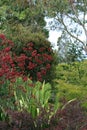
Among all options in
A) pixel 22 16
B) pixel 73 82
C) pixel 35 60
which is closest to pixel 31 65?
pixel 35 60

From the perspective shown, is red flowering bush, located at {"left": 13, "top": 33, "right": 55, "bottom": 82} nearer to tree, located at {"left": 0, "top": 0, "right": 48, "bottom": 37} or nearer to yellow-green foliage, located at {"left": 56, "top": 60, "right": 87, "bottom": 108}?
yellow-green foliage, located at {"left": 56, "top": 60, "right": 87, "bottom": 108}

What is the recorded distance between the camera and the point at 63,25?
70.5 ft

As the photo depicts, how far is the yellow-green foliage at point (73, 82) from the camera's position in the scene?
984 cm

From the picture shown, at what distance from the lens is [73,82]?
38.9 feet

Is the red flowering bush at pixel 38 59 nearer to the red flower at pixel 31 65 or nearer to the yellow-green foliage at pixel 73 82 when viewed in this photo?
the red flower at pixel 31 65

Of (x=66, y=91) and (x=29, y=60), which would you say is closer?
(x=66, y=91)

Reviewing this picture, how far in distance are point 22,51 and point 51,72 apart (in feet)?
3.73

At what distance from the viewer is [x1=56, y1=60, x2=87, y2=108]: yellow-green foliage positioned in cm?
984

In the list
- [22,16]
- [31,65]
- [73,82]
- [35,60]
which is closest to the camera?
[31,65]

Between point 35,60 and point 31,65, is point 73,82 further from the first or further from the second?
point 35,60

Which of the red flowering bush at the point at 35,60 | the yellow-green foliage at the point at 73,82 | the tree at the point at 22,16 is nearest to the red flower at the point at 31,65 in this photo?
the red flowering bush at the point at 35,60

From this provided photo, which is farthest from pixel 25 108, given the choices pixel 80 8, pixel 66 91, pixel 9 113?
pixel 80 8

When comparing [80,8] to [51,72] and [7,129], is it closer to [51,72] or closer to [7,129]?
[51,72]

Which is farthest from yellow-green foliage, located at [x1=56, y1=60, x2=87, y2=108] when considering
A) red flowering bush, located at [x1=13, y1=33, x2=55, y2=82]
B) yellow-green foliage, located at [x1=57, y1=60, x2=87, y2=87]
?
red flowering bush, located at [x1=13, y1=33, x2=55, y2=82]
